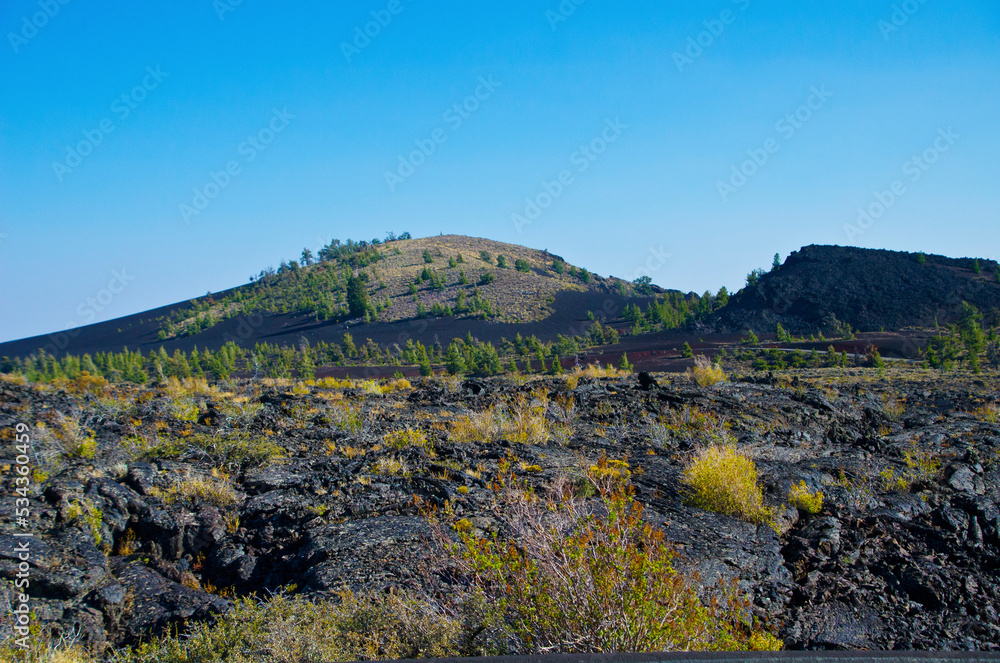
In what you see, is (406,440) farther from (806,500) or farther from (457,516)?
(806,500)

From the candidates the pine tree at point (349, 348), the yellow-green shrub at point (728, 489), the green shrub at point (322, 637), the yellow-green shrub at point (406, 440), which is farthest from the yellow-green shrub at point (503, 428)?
the pine tree at point (349, 348)

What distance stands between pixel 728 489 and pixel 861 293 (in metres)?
68.8

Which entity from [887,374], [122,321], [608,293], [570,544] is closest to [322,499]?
[570,544]

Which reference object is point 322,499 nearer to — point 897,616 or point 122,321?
point 897,616

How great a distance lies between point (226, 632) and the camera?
4141 millimetres

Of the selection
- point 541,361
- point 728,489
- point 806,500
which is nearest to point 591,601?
point 728,489

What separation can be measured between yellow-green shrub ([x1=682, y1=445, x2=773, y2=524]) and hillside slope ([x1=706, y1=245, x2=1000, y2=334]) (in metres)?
57.4

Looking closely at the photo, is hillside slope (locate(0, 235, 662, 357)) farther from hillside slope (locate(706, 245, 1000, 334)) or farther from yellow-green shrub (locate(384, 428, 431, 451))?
yellow-green shrub (locate(384, 428, 431, 451))

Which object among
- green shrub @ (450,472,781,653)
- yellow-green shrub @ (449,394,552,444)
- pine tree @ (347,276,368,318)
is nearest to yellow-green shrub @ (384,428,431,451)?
yellow-green shrub @ (449,394,552,444)

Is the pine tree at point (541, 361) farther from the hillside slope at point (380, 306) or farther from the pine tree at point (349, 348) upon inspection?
the pine tree at point (349, 348)

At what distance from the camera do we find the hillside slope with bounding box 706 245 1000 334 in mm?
59312

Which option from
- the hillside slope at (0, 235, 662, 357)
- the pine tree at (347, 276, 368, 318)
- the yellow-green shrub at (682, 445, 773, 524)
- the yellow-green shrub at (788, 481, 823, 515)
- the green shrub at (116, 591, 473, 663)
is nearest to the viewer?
the green shrub at (116, 591, 473, 663)

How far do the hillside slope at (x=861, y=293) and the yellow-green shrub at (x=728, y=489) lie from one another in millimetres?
57446

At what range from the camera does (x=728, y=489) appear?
7414 mm
